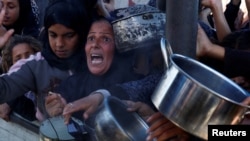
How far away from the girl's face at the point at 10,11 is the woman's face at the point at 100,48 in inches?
45.7

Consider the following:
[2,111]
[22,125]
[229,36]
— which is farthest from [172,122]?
[2,111]

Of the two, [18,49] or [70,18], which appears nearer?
[70,18]

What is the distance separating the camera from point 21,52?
2.75 m

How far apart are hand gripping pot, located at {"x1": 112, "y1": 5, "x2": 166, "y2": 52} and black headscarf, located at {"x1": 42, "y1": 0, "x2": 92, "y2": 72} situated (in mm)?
263

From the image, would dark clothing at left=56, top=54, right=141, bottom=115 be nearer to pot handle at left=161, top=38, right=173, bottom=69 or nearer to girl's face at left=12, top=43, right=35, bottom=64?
girl's face at left=12, top=43, right=35, bottom=64

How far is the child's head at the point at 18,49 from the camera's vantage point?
2.75 metres

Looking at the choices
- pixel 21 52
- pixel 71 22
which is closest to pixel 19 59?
pixel 21 52

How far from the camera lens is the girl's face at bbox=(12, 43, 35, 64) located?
9.02ft

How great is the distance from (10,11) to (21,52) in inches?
20.7

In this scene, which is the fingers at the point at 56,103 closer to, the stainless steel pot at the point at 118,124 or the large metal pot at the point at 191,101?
the stainless steel pot at the point at 118,124

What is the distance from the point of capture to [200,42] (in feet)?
5.32

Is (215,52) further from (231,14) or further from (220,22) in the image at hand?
(231,14)

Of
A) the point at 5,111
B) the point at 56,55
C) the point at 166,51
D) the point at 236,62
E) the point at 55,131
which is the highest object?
the point at 166,51

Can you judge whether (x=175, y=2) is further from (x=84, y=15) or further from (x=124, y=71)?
(x=84, y=15)
